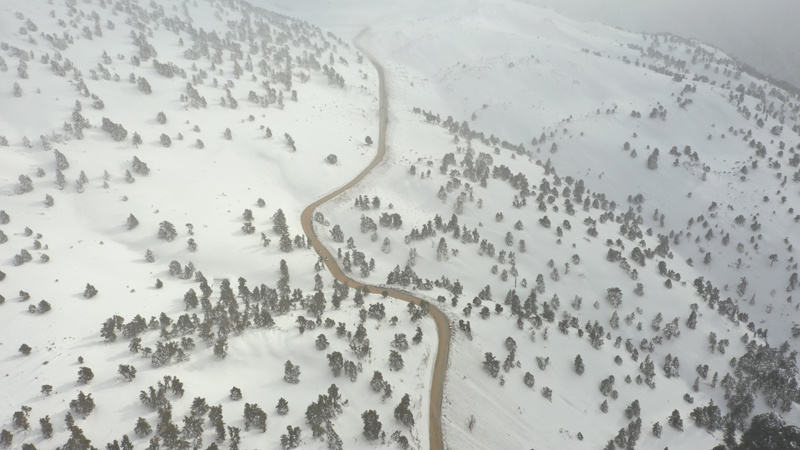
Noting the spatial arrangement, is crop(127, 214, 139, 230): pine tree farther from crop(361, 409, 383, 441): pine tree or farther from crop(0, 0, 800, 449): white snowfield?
crop(361, 409, 383, 441): pine tree

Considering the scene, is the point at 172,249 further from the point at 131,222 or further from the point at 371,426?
the point at 371,426

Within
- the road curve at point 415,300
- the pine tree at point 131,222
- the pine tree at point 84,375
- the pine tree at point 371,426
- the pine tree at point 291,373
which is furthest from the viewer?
the pine tree at point 131,222

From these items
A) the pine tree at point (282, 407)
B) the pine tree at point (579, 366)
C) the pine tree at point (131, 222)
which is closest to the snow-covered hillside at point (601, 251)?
the pine tree at point (579, 366)

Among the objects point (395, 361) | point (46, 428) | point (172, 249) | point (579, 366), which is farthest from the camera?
point (172, 249)

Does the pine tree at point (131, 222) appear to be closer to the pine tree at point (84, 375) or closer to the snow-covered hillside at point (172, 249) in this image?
the snow-covered hillside at point (172, 249)

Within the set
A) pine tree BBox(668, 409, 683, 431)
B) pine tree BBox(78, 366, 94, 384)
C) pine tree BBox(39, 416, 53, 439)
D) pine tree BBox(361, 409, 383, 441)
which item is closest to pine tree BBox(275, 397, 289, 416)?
pine tree BBox(361, 409, 383, 441)

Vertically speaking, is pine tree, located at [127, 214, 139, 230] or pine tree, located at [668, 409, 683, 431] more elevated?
pine tree, located at [668, 409, 683, 431]

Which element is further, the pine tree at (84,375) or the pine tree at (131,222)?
the pine tree at (131,222)

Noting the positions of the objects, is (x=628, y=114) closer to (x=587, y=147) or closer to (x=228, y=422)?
(x=587, y=147)

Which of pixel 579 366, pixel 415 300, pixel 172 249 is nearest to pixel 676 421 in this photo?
pixel 579 366
